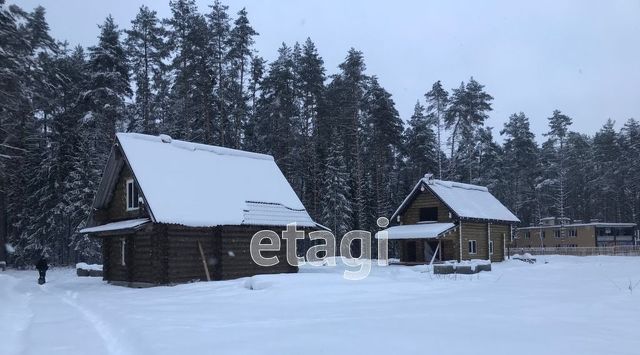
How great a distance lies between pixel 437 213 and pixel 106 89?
89.6 ft

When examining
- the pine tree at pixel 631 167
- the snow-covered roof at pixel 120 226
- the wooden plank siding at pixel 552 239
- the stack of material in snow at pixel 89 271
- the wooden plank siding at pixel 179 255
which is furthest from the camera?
the pine tree at pixel 631 167

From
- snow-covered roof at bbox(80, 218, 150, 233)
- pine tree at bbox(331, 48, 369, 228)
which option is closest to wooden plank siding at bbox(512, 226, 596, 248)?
pine tree at bbox(331, 48, 369, 228)

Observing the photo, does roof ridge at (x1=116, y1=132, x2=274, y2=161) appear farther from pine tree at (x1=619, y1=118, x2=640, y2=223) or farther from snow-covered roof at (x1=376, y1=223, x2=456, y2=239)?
pine tree at (x1=619, y1=118, x2=640, y2=223)

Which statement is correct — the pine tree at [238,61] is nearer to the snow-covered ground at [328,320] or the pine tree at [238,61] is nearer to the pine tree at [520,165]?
the snow-covered ground at [328,320]

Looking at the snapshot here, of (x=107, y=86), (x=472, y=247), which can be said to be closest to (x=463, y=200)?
(x=472, y=247)

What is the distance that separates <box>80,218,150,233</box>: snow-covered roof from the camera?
23359mm

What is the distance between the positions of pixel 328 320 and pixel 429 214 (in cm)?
3047

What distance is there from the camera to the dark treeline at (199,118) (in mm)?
41156

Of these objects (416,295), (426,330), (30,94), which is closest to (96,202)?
(30,94)

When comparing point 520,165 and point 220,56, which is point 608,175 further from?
point 220,56

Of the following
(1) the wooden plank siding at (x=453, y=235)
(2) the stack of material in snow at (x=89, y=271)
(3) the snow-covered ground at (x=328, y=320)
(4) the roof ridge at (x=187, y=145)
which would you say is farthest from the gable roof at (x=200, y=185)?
(1) the wooden plank siding at (x=453, y=235)

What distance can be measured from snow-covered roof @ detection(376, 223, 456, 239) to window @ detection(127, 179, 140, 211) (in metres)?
17.9

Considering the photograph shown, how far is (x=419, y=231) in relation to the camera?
1522 inches

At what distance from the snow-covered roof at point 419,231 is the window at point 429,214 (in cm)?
75
